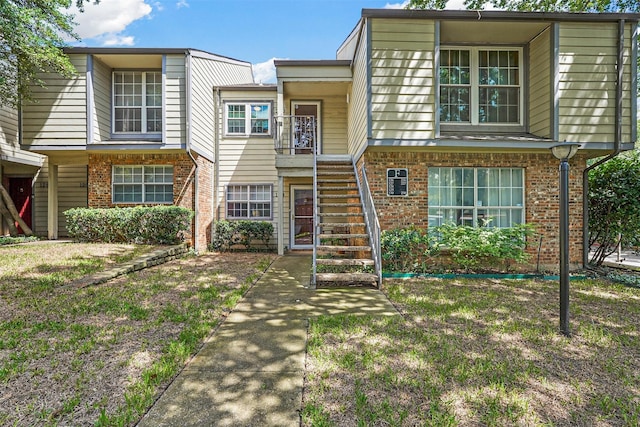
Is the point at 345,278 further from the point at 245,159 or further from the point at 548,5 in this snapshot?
the point at 548,5

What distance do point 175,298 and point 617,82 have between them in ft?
32.7

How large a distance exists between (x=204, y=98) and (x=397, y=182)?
713cm

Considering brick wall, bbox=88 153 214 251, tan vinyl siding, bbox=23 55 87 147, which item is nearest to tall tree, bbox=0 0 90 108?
tan vinyl siding, bbox=23 55 87 147

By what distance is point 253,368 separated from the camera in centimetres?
291

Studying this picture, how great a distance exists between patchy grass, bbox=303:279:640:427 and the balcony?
19.2ft

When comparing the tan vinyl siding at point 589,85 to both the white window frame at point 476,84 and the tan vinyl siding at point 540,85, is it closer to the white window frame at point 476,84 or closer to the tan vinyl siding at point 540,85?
the tan vinyl siding at point 540,85

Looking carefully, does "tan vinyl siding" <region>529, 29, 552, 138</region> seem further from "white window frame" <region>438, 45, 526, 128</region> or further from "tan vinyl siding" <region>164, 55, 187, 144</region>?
"tan vinyl siding" <region>164, 55, 187, 144</region>

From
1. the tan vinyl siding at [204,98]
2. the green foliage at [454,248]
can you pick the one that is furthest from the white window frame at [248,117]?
the green foliage at [454,248]

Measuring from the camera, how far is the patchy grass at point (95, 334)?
236cm

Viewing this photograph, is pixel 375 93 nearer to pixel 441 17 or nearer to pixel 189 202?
pixel 441 17

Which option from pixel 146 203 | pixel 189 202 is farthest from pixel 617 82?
pixel 146 203

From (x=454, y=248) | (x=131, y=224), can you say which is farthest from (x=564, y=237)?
(x=131, y=224)

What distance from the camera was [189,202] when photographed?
10.0 m

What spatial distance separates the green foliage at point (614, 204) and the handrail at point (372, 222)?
5464mm
